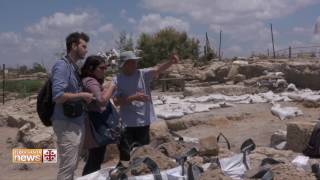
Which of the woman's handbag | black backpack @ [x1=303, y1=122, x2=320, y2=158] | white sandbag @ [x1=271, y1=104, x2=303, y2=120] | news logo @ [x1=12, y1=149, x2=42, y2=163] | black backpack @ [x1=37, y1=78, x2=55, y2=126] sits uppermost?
black backpack @ [x1=37, y1=78, x2=55, y2=126]

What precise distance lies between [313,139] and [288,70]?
10876 mm

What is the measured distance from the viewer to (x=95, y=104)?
4703 millimetres

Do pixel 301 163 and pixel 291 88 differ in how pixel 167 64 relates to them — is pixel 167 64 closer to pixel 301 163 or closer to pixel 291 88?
pixel 301 163

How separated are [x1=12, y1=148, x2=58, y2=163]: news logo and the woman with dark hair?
395cm

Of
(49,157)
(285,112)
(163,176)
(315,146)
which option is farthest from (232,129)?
(163,176)

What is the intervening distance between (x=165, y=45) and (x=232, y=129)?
24498 millimetres

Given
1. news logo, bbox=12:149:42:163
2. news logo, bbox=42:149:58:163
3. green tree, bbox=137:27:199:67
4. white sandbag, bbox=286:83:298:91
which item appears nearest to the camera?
news logo, bbox=42:149:58:163

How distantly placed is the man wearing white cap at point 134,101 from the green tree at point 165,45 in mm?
25112

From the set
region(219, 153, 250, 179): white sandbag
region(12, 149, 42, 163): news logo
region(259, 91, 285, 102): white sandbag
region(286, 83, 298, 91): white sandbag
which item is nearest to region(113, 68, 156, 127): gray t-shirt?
region(219, 153, 250, 179): white sandbag

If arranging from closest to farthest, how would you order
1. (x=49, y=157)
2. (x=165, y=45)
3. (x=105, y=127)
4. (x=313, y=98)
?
1. (x=105, y=127)
2. (x=49, y=157)
3. (x=313, y=98)
4. (x=165, y=45)

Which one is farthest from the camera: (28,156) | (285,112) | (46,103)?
(285,112)

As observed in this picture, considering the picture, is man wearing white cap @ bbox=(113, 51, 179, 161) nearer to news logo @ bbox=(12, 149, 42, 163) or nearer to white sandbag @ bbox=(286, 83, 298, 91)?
news logo @ bbox=(12, 149, 42, 163)

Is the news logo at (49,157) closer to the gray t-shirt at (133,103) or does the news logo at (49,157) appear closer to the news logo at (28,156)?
the news logo at (28,156)

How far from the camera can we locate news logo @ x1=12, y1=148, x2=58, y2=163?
8.75m
